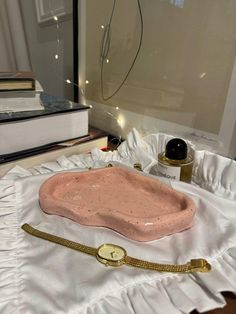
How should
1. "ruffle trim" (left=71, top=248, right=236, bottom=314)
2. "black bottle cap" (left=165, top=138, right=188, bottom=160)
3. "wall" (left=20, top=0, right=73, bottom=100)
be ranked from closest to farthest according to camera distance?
1. "ruffle trim" (left=71, top=248, right=236, bottom=314)
2. "black bottle cap" (left=165, top=138, right=188, bottom=160)
3. "wall" (left=20, top=0, right=73, bottom=100)

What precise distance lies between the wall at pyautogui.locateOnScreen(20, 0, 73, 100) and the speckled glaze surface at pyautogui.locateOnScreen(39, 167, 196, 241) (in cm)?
41

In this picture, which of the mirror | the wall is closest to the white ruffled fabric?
the mirror

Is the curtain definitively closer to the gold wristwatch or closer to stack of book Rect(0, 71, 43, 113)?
stack of book Rect(0, 71, 43, 113)

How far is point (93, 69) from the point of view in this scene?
62 cm

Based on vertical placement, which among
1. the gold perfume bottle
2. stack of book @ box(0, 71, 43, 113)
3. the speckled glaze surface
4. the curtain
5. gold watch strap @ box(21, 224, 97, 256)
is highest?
the curtain

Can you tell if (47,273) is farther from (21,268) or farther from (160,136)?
(160,136)

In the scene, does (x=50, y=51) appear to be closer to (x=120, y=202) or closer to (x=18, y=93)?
(x=18, y=93)

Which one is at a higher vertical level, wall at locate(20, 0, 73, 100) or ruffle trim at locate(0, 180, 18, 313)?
wall at locate(20, 0, 73, 100)

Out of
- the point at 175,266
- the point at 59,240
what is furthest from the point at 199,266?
the point at 59,240

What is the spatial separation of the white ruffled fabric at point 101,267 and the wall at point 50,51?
16.8 inches

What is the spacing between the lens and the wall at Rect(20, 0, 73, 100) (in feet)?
2.26

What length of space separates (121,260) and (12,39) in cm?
71

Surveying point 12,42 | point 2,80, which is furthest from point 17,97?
point 12,42

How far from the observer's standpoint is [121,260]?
0.82ft
